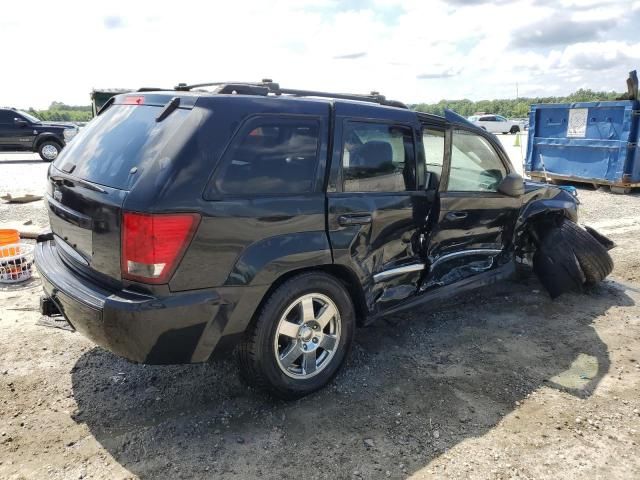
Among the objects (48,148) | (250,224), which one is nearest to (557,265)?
(250,224)

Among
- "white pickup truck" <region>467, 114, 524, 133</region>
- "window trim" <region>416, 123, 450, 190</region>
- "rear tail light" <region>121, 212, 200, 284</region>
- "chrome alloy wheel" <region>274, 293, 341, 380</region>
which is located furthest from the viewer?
"white pickup truck" <region>467, 114, 524, 133</region>

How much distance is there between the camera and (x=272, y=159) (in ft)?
9.34

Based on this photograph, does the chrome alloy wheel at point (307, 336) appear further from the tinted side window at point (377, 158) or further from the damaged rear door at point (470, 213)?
the damaged rear door at point (470, 213)

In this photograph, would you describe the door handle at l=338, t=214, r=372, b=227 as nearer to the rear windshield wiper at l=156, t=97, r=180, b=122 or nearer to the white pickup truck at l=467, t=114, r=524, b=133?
the rear windshield wiper at l=156, t=97, r=180, b=122

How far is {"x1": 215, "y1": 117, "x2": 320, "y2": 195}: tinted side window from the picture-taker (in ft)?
8.82

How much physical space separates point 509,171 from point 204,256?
306 cm

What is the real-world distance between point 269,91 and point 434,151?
4.84 feet

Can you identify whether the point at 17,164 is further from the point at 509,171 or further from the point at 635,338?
the point at 635,338

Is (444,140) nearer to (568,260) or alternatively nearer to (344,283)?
(344,283)

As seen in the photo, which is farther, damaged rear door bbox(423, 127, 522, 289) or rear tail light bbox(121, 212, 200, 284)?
damaged rear door bbox(423, 127, 522, 289)

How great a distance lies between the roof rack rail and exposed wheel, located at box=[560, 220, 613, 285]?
2344mm

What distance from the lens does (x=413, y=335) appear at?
410 centimetres

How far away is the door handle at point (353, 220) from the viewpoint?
3.10 m

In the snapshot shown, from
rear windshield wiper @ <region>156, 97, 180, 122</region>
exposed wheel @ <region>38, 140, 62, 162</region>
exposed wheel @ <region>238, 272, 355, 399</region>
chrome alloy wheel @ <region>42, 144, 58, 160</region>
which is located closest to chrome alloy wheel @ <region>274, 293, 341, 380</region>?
exposed wheel @ <region>238, 272, 355, 399</region>
